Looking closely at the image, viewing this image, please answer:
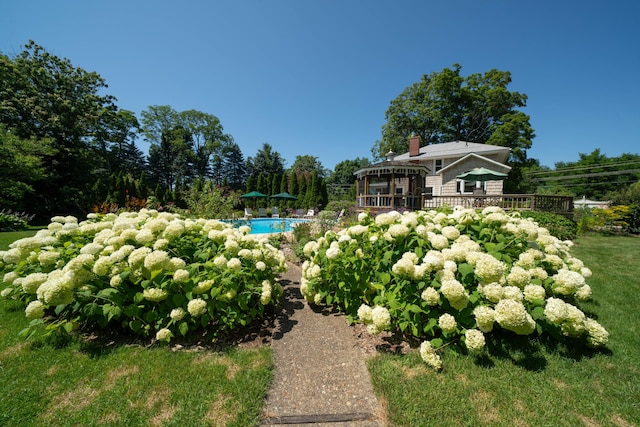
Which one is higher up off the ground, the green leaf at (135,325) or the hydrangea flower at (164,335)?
the green leaf at (135,325)

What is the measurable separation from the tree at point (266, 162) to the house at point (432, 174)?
26204 mm

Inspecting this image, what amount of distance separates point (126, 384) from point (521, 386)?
3065mm

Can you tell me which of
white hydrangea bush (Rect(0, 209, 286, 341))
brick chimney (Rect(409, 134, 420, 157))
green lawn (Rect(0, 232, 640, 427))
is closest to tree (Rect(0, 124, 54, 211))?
white hydrangea bush (Rect(0, 209, 286, 341))

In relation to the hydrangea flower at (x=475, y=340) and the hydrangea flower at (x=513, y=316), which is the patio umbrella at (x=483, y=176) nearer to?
the hydrangea flower at (x=513, y=316)

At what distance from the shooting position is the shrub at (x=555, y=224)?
801 cm

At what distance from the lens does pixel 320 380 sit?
1.97 m

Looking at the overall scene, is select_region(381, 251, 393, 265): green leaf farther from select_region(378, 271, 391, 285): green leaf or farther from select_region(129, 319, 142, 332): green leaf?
select_region(129, 319, 142, 332): green leaf

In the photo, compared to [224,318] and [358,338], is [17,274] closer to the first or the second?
[224,318]

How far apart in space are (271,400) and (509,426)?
1.61m

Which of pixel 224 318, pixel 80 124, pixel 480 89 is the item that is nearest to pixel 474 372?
pixel 224 318

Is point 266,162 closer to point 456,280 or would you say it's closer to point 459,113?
point 459,113

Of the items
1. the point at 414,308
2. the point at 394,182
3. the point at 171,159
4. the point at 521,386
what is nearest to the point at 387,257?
the point at 414,308

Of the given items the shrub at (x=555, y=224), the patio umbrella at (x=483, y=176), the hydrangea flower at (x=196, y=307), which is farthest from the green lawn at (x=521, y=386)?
the patio umbrella at (x=483, y=176)

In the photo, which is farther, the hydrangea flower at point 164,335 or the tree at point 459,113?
the tree at point 459,113
